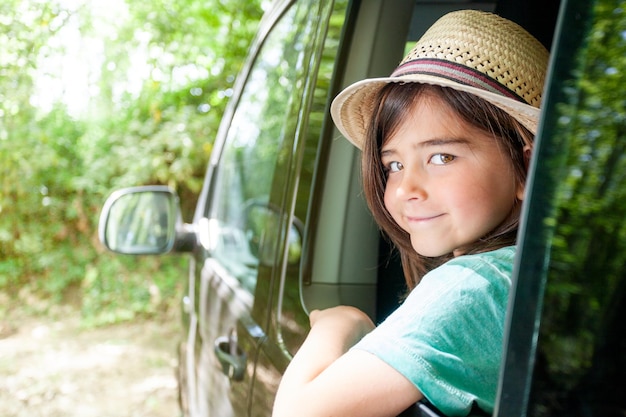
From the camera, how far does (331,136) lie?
1507mm

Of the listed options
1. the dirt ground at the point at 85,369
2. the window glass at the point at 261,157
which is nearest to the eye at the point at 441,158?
the window glass at the point at 261,157

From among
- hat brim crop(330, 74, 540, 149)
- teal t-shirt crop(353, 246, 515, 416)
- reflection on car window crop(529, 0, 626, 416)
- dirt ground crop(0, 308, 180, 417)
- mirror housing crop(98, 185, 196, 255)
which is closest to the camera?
reflection on car window crop(529, 0, 626, 416)

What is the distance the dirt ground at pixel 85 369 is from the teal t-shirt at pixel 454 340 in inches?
186

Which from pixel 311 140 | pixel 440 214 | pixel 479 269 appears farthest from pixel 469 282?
pixel 311 140

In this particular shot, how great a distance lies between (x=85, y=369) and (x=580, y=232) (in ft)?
19.9

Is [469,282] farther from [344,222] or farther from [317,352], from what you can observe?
[344,222]

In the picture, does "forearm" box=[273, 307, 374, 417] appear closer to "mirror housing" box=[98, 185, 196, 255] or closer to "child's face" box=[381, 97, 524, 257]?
"child's face" box=[381, 97, 524, 257]

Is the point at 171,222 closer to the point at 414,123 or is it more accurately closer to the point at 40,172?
the point at 414,123

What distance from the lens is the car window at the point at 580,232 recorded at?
2.22ft

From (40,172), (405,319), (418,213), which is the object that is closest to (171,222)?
(418,213)

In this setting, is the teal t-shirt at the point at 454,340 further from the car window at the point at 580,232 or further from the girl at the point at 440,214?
the car window at the point at 580,232

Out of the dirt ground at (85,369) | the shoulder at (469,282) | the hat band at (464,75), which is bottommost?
the dirt ground at (85,369)

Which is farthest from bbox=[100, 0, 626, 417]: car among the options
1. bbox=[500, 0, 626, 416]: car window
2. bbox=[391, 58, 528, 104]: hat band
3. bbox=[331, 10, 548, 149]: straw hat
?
bbox=[391, 58, 528, 104]: hat band

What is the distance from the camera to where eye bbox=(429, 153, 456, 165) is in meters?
1.19
